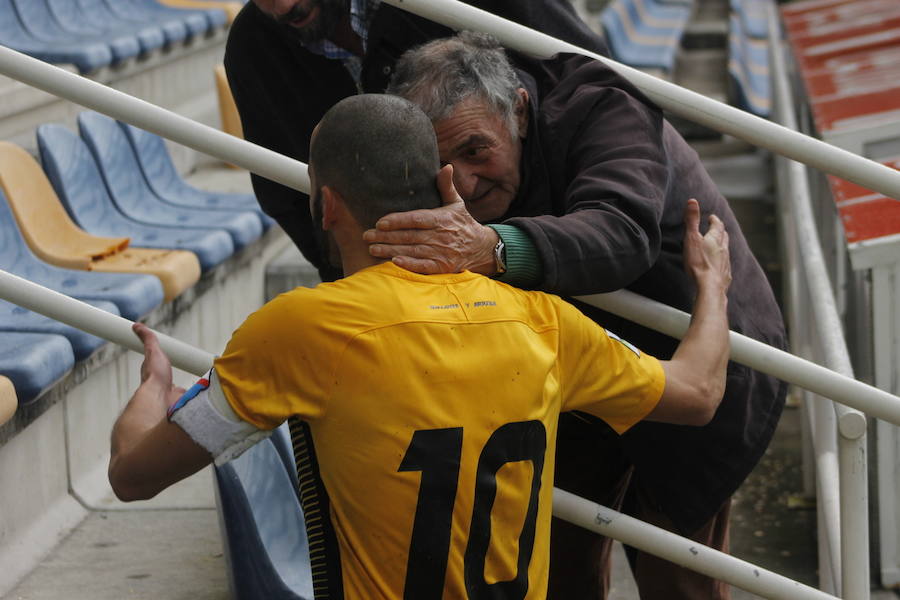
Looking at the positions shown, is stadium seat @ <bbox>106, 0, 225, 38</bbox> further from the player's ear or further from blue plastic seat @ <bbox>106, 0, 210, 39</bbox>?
the player's ear

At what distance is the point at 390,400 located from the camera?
1.59 m

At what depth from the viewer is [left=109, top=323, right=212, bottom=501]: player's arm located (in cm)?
162

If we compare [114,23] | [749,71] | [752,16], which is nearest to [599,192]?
[114,23]

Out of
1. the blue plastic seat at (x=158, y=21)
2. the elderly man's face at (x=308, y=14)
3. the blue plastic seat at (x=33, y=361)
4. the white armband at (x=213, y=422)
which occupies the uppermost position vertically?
the elderly man's face at (x=308, y=14)

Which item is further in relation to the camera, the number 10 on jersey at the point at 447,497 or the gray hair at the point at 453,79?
the gray hair at the point at 453,79

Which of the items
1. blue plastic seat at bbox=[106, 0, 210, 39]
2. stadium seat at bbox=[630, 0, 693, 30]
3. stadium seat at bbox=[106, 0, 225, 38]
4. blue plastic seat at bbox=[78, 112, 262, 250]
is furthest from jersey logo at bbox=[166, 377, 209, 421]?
Answer: stadium seat at bbox=[630, 0, 693, 30]

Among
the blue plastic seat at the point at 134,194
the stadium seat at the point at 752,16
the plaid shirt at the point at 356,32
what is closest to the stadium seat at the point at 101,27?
the blue plastic seat at the point at 134,194

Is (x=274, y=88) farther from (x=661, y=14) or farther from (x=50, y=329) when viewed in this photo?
(x=661, y=14)

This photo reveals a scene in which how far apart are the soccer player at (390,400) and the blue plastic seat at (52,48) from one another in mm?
3619

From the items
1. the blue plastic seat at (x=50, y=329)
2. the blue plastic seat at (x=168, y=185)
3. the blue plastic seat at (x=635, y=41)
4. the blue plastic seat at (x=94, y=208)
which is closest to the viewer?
the blue plastic seat at (x=50, y=329)

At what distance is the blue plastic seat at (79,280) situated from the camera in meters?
3.65

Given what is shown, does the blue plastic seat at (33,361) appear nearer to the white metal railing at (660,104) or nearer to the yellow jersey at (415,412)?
the white metal railing at (660,104)

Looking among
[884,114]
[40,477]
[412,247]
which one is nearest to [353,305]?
[412,247]

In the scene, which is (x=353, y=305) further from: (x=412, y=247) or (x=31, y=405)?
(x=31, y=405)
